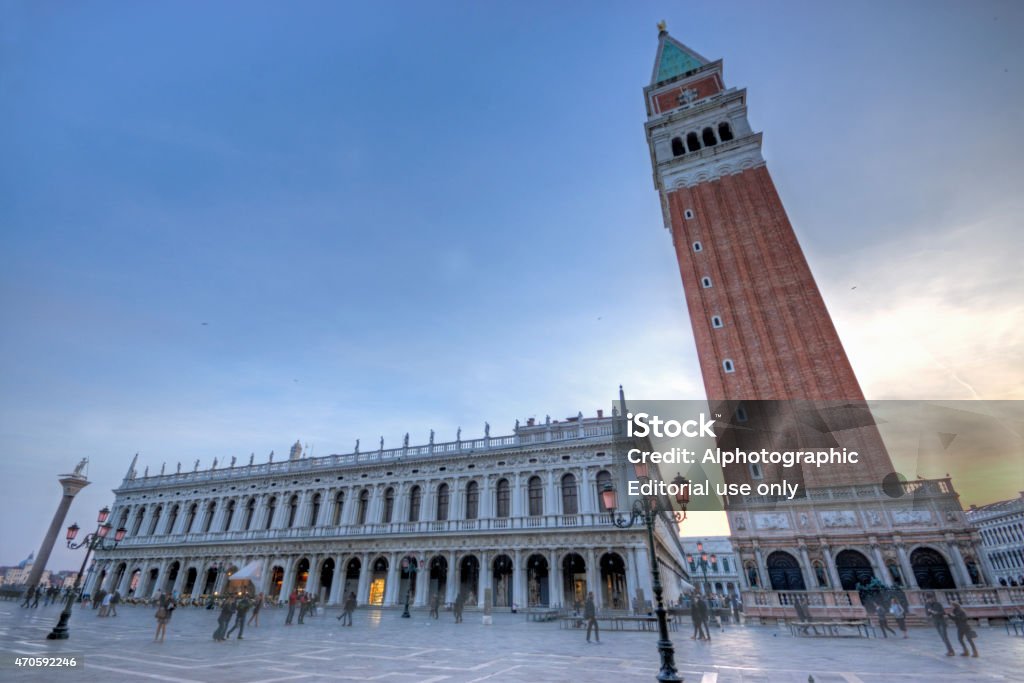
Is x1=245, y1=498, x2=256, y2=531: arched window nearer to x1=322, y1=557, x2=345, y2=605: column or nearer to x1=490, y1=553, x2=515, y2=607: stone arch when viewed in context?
x1=322, y1=557, x2=345, y2=605: column

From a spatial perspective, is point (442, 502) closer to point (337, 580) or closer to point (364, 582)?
point (364, 582)

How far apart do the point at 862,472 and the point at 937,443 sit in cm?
856

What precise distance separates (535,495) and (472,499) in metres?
4.73

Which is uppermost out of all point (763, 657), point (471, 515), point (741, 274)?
point (741, 274)

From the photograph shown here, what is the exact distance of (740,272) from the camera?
3441 cm

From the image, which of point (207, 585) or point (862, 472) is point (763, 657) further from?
Result: point (207, 585)

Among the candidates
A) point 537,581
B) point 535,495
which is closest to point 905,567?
point 537,581

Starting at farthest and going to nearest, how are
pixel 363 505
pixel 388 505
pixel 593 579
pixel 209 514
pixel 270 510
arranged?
pixel 209 514 < pixel 270 510 < pixel 363 505 < pixel 388 505 < pixel 593 579

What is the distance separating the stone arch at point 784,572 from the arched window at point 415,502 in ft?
73.7

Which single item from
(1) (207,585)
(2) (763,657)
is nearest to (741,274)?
(2) (763,657)

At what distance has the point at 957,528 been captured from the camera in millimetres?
22469

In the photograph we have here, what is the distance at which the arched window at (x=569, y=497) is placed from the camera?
3012 centimetres

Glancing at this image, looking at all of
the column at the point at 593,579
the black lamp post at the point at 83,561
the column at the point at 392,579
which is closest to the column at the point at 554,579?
the column at the point at 593,579

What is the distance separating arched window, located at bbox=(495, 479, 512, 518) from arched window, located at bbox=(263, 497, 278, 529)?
1958cm
